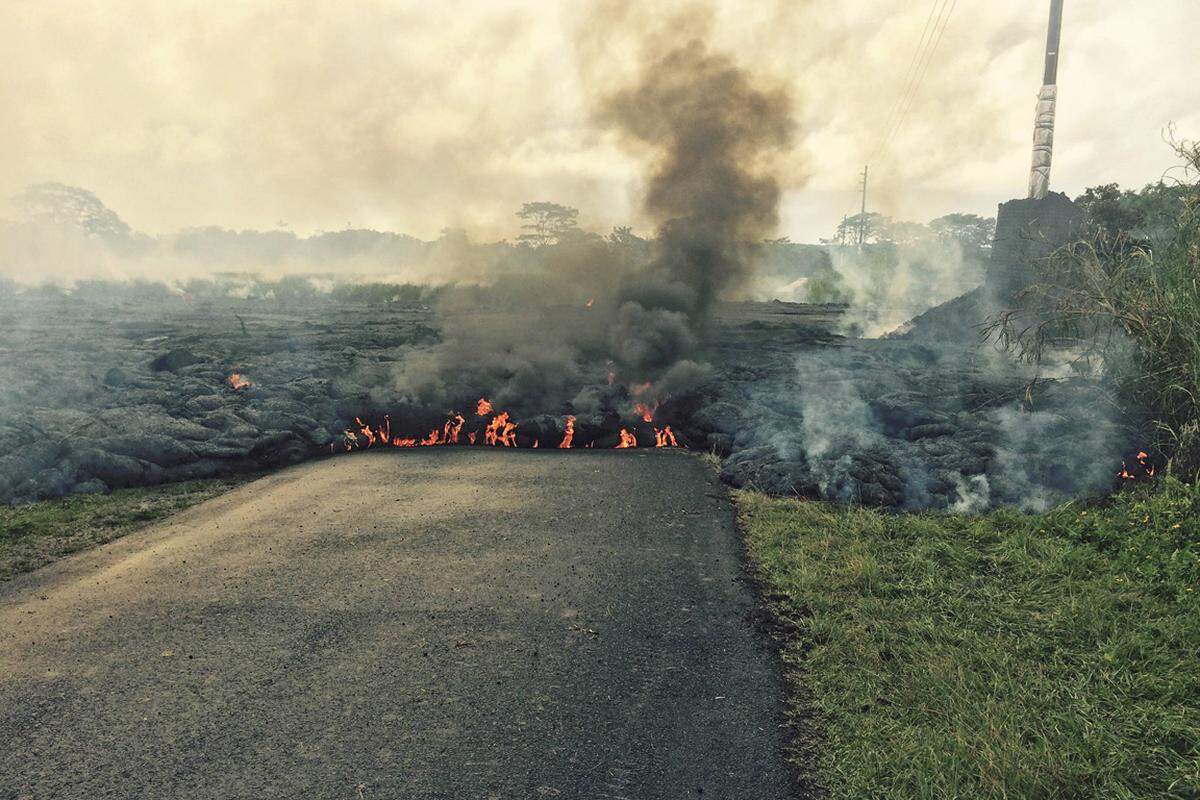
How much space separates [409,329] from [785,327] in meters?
18.2

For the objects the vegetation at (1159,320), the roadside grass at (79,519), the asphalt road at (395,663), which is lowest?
the asphalt road at (395,663)

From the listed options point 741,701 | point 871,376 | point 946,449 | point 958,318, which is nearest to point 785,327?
point 958,318

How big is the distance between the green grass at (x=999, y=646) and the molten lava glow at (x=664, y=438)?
19.5 ft

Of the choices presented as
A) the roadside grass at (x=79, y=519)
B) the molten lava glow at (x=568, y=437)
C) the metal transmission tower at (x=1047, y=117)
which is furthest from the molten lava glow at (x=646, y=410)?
the metal transmission tower at (x=1047, y=117)

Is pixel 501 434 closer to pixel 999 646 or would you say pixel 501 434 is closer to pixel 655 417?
pixel 655 417

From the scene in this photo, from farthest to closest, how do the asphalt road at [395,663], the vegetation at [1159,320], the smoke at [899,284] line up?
the smoke at [899,284], the vegetation at [1159,320], the asphalt road at [395,663]

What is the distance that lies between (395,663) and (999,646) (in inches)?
201

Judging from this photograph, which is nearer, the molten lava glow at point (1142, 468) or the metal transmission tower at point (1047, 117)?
the molten lava glow at point (1142, 468)

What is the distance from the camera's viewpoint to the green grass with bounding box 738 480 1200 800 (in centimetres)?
421

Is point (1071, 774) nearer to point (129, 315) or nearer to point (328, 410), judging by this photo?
point (328, 410)

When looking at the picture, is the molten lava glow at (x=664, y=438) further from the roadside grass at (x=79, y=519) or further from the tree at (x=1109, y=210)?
the tree at (x=1109, y=210)

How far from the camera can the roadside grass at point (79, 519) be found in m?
8.48

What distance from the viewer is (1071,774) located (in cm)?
405

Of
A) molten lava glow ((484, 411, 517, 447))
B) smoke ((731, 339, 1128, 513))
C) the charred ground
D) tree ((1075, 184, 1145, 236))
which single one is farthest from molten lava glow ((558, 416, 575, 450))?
tree ((1075, 184, 1145, 236))
